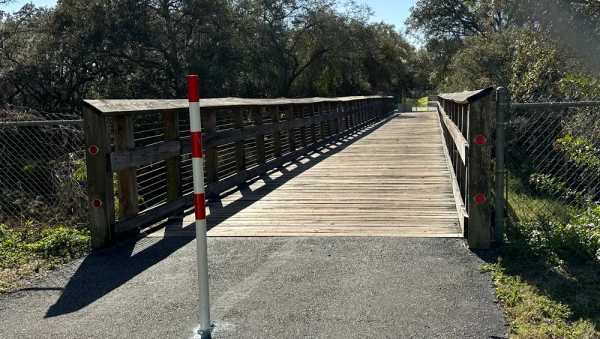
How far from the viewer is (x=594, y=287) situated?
3787mm

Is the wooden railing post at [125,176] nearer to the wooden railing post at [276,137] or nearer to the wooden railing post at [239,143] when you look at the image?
the wooden railing post at [239,143]

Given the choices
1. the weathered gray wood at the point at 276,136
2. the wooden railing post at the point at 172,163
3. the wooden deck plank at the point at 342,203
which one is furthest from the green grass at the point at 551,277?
the weathered gray wood at the point at 276,136

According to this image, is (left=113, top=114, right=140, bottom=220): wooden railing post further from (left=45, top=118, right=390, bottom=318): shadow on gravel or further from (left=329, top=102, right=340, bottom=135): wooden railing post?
(left=329, top=102, right=340, bottom=135): wooden railing post

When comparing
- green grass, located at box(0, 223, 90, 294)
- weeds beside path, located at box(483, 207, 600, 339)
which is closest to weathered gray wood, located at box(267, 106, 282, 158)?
green grass, located at box(0, 223, 90, 294)

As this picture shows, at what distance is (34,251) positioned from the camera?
5195mm

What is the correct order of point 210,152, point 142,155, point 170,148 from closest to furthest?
1. point 142,155
2. point 170,148
3. point 210,152

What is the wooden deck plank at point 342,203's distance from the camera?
5.75 meters

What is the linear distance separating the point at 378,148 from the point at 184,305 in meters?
10.8

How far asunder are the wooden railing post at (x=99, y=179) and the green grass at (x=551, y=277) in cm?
322

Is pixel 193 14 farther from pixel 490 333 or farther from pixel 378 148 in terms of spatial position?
pixel 490 333

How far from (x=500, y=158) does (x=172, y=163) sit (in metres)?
3.63

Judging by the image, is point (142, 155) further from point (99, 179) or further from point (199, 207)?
point (199, 207)

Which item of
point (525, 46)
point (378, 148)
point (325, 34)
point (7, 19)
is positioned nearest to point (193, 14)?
point (7, 19)

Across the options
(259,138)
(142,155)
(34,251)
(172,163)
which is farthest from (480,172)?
(259,138)
